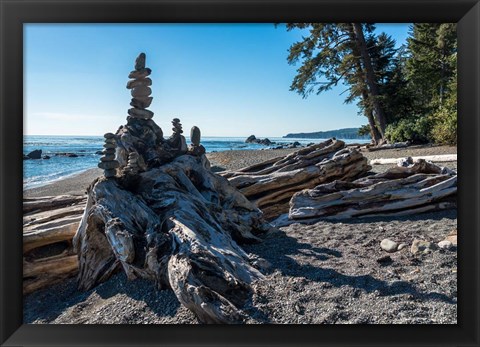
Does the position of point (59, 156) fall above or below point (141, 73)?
below

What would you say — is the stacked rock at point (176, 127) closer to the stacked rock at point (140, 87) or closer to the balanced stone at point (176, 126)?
the balanced stone at point (176, 126)

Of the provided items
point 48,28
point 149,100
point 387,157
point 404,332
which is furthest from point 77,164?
point 387,157

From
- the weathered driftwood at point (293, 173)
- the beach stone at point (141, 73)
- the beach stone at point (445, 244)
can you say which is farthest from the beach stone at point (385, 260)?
the beach stone at point (141, 73)

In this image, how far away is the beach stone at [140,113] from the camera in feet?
13.0

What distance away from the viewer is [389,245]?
136 inches

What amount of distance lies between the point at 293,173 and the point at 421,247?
2.55 metres

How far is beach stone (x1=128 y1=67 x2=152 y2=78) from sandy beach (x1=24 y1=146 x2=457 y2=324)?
1.63 meters

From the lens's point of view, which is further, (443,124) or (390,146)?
(390,146)

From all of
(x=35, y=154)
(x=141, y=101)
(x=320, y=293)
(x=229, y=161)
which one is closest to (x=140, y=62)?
(x=141, y=101)

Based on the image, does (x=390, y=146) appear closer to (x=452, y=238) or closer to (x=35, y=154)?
(x=452, y=238)

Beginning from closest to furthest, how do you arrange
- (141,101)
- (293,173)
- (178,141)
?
(141,101), (178,141), (293,173)

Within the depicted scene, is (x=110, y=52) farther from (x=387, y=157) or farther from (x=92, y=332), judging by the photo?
(x=387, y=157)

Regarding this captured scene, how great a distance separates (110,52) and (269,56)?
159 cm

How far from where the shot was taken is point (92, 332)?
2.68m
